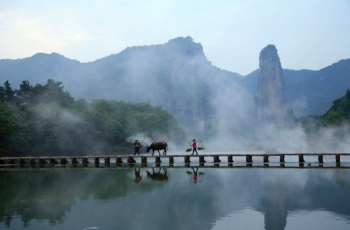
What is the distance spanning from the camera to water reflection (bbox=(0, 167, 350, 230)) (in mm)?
14328

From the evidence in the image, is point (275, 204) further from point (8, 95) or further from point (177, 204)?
point (8, 95)

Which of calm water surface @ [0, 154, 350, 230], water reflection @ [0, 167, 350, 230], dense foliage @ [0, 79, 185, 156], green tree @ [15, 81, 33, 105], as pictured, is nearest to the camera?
calm water surface @ [0, 154, 350, 230]

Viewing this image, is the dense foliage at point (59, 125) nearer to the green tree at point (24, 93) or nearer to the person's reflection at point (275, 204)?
the green tree at point (24, 93)

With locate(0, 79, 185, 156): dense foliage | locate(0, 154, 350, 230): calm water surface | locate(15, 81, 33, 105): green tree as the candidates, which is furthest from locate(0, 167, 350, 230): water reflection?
locate(15, 81, 33, 105): green tree

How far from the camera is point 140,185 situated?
935 inches

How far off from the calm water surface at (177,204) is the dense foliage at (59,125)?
45.0 metres

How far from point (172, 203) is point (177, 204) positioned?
1.14 feet

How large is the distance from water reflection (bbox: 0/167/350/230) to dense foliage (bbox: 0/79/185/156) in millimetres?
44923

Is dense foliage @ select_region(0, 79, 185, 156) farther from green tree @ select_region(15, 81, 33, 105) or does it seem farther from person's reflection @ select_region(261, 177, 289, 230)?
person's reflection @ select_region(261, 177, 289, 230)

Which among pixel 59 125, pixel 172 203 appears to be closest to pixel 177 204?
pixel 172 203

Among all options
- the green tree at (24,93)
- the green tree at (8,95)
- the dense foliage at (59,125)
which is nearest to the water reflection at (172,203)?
the dense foliage at (59,125)

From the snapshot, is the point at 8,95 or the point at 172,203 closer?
the point at 172,203

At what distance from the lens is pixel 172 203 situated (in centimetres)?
1766

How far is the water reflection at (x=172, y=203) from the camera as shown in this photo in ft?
47.0
